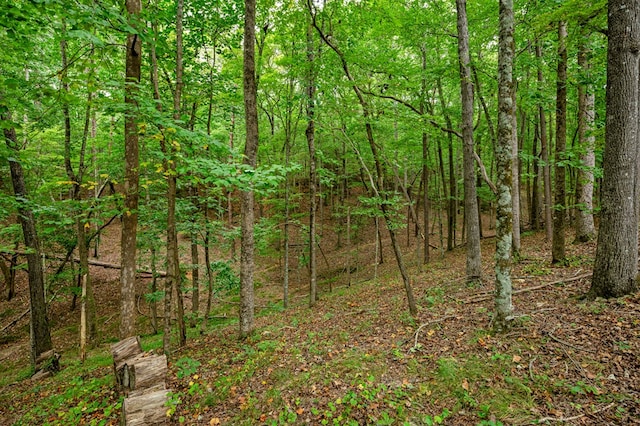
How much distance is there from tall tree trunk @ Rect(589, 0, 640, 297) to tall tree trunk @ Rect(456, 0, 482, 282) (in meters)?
2.89

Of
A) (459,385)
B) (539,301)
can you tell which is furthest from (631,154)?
(459,385)

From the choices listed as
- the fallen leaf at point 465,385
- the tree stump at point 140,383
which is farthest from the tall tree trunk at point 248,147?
the fallen leaf at point 465,385

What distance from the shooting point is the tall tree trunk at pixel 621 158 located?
4656 millimetres

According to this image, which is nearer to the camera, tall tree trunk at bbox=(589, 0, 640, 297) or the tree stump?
the tree stump

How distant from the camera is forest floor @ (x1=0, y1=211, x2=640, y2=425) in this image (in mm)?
3789

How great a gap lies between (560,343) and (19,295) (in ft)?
73.7

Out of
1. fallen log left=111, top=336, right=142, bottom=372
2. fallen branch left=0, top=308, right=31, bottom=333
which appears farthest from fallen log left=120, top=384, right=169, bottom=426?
fallen branch left=0, top=308, right=31, bottom=333

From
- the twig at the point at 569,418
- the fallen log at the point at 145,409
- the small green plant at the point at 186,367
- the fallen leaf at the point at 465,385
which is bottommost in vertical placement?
the small green plant at the point at 186,367

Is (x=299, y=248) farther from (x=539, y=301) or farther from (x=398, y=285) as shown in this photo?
(x=539, y=301)

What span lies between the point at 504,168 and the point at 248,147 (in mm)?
5343

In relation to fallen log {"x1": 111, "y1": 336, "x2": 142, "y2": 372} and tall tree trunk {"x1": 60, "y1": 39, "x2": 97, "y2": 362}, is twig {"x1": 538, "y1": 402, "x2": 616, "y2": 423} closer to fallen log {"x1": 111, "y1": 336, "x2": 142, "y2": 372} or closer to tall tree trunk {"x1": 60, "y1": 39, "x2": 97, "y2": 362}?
fallen log {"x1": 111, "y1": 336, "x2": 142, "y2": 372}

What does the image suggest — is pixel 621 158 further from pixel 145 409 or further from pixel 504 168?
pixel 145 409

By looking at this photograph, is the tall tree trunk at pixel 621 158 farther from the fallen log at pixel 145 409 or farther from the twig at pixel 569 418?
Answer: the fallen log at pixel 145 409

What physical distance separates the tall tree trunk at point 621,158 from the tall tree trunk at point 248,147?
6.74 m
